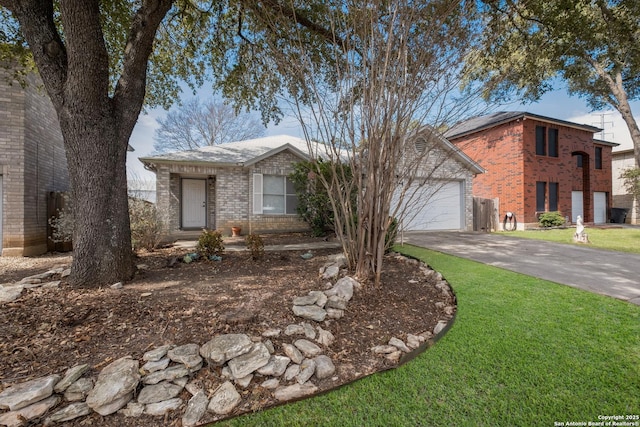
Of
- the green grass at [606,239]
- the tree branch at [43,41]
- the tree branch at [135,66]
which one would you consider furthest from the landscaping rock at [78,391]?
the green grass at [606,239]

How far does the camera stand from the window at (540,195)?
14.1m

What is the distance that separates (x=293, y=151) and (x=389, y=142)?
767 cm

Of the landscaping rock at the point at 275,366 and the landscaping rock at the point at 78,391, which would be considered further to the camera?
the landscaping rock at the point at 275,366

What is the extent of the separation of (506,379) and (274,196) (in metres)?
9.43

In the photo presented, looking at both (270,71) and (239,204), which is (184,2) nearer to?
(270,71)

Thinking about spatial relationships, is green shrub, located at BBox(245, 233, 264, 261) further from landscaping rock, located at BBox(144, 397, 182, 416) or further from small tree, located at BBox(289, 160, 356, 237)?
landscaping rock, located at BBox(144, 397, 182, 416)

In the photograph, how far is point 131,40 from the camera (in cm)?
411

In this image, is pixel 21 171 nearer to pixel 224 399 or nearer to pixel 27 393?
pixel 27 393

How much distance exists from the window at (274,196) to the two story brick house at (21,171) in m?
5.94

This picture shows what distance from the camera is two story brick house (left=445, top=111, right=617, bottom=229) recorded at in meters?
13.5

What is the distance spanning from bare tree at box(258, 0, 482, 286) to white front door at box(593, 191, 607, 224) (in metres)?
19.0

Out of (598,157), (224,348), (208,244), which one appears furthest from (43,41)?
(598,157)

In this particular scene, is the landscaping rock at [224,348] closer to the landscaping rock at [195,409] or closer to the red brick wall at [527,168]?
the landscaping rock at [195,409]

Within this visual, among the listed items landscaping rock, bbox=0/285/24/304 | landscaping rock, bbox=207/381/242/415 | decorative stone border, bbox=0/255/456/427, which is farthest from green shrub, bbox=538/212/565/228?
landscaping rock, bbox=0/285/24/304
